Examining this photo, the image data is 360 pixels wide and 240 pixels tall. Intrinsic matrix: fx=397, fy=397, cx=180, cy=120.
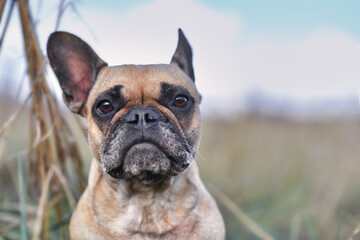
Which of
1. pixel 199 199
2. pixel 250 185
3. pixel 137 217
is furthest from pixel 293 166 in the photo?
pixel 137 217

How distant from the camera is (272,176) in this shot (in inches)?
200

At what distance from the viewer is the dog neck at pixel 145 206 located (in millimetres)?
2494

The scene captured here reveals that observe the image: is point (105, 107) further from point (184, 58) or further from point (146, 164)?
point (184, 58)

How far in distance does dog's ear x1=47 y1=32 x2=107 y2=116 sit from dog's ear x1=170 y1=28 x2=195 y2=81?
1.68ft

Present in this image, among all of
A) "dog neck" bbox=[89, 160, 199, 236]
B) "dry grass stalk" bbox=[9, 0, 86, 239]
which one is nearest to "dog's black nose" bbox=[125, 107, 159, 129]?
"dog neck" bbox=[89, 160, 199, 236]

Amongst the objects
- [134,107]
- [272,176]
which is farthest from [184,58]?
[272,176]

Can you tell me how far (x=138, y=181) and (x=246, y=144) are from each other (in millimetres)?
2746

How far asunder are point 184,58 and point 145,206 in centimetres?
106

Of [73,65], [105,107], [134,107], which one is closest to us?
[134,107]

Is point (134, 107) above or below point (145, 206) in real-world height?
above

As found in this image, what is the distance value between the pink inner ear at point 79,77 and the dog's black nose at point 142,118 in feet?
2.51

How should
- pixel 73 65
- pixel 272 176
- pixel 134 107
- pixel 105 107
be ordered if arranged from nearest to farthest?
pixel 134 107 < pixel 105 107 < pixel 73 65 < pixel 272 176

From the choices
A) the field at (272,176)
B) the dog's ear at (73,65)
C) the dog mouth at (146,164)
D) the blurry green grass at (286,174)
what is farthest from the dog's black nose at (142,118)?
the blurry green grass at (286,174)

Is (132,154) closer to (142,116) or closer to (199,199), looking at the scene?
(142,116)
